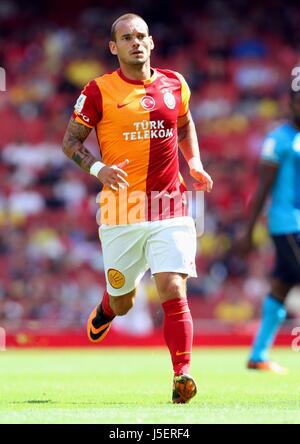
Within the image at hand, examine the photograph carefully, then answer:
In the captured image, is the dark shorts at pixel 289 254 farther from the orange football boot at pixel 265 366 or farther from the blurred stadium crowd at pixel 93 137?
the blurred stadium crowd at pixel 93 137

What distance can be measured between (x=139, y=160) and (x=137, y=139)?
0.15 metres

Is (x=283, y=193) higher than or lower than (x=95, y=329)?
higher

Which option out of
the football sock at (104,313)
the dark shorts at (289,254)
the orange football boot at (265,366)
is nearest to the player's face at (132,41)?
the football sock at (104,313)

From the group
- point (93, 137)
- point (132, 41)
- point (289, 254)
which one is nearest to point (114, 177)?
point (132, 41)

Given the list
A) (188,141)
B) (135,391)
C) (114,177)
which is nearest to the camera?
(114,177)

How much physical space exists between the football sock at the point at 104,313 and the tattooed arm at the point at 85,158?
1.29 m

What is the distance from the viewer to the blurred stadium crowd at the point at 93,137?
19.3 meters

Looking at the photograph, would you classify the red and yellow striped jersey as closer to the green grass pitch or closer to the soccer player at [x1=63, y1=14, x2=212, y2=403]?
A: the soccer player at [x1=63, y1=14, x2=212, y2=403]

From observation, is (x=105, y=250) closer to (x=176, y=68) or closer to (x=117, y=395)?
(x=117, y=395)

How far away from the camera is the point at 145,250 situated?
7.46m

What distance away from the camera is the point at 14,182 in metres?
20.9

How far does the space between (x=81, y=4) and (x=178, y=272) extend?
17.6 meters

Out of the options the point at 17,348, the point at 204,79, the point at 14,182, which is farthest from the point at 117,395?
the point at 204,79

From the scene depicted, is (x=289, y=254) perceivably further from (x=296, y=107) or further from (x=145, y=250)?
(x=145, y=250)
